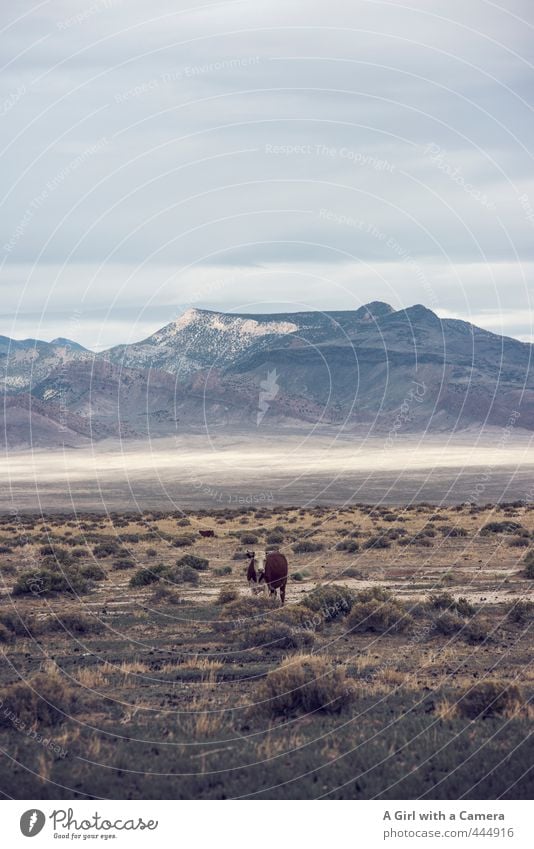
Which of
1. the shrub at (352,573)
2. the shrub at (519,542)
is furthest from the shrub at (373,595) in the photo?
the shrub at (519,542)

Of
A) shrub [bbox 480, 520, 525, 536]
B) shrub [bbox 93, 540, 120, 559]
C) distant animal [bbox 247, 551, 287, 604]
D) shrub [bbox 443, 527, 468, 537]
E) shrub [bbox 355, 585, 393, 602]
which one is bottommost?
shrub [bbox 93, 540, 120, 559]

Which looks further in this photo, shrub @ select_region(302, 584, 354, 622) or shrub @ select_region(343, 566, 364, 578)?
shrub @ select_region(343, 566, 364, 578)

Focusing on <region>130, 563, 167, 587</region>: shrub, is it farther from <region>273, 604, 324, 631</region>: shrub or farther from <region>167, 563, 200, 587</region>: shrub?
<region>273, 604, 324, 631</region>: shrub

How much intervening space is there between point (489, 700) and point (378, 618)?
8417 millimetres

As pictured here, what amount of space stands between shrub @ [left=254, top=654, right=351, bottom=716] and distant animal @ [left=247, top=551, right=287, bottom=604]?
10.2 meters

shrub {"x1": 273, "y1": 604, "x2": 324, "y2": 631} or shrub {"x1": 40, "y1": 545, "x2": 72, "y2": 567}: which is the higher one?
shrub {"x1": 273, "y1": 604, "x2": 324, "y2": 631}

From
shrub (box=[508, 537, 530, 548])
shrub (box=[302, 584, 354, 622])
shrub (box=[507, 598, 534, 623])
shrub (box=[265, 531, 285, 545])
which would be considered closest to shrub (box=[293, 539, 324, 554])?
shrub (box=[265, 531, 285, 545])

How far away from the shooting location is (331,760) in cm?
1316

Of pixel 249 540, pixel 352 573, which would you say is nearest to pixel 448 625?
pixel 352 573

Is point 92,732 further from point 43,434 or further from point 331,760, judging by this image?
point 43,434

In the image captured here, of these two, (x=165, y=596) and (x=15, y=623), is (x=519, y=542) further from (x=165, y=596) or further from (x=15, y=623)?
(x=15, y=623)

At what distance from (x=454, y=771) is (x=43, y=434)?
617 ft

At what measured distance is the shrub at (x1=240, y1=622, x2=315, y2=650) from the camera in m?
21.7

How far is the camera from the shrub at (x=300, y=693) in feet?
52.1
